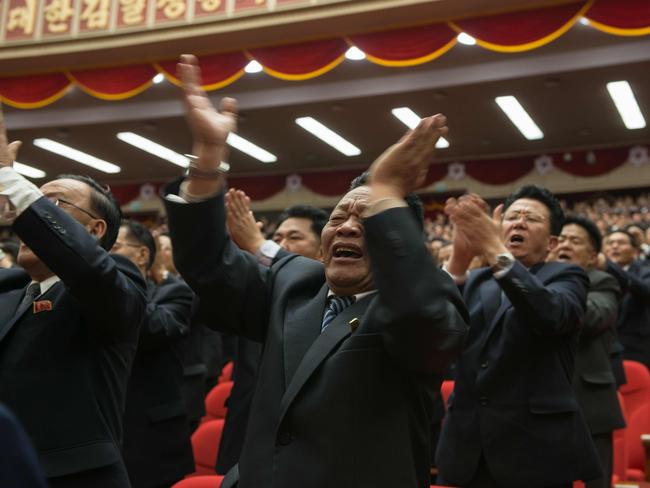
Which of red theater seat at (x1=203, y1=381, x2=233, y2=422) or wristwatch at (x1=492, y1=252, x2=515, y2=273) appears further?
red theater seat at (x1=203, y1=381, x2=233, y2=422)

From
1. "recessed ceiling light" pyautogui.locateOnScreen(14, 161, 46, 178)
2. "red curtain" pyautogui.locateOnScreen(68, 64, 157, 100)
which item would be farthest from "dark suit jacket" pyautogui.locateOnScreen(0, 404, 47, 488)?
"recessed ceiling light" pyautogui.locateOnScreen(14, 161, 46, 178)

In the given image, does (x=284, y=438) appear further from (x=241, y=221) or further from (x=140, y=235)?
(x=140, y=235)

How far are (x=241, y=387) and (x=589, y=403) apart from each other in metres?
1.22

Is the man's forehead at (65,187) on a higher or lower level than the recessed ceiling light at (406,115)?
lower

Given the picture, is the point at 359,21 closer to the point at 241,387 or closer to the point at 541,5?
the point at 541,5

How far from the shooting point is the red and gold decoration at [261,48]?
493cm

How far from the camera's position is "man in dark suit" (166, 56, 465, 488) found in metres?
0.90

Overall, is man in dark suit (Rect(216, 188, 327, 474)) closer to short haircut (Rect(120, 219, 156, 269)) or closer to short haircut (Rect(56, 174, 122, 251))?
short haircut (Rect(56, 174, 122, 251))

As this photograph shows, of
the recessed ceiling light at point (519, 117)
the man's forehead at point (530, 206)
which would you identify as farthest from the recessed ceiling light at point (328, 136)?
the man's forehead at point (530, 206)

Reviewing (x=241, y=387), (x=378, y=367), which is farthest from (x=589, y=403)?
(x=378, y=367)

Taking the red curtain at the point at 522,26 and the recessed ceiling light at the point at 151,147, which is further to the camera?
the recessed ceiling light at the point at 151,147

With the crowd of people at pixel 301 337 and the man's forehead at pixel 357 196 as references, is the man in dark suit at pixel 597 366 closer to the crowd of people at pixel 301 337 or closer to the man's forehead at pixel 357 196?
the crowd of people at pixel 301 337

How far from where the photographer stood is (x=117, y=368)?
1430 mm

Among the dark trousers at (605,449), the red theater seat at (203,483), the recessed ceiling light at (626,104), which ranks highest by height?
the recessed ceiling light at (626,104)
